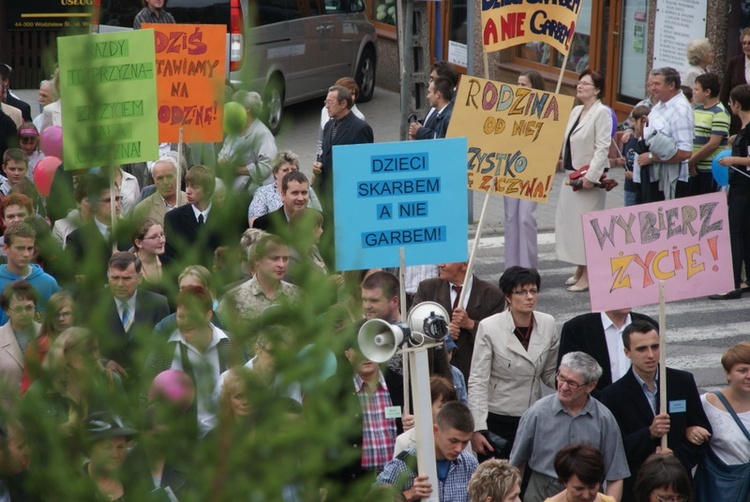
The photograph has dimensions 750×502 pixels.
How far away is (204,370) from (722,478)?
465 centimetres

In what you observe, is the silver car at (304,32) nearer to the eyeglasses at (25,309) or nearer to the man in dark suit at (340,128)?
the man in dark suit at (340,128)

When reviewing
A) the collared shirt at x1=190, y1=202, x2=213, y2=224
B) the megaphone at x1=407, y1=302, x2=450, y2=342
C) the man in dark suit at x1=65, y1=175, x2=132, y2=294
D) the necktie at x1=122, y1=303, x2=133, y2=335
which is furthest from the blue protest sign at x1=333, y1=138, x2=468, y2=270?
the man in dark suit at x1=65, y1=175, x2=132, y2=294

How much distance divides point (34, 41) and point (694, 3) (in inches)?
438

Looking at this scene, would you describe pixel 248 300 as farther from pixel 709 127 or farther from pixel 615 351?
pixel 709 127

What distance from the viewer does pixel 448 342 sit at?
7098 millimetres

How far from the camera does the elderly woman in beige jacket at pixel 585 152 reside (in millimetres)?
11148

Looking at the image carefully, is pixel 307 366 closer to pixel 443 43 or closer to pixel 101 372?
pixel 101 372

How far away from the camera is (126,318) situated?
8.77ft

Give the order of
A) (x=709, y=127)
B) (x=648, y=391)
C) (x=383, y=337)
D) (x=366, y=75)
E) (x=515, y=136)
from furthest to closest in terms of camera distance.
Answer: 1. (x=366, y=75)
2. (x=709, y=127)
3. (x=515, y=136)
4. (x=648, y=391)
5. (x=383, y=337)

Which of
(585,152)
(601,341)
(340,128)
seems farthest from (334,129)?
(601,341)

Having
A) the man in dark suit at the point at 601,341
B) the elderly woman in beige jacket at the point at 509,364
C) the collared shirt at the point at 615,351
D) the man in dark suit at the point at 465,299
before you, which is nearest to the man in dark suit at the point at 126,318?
the elderly woman in beige jacket at the point at 509,364

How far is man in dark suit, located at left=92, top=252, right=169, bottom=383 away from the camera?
2502 millimetres

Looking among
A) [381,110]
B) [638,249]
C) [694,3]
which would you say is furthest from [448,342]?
[381,110]

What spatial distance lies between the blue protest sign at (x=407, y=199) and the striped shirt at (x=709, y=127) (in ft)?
18.5
